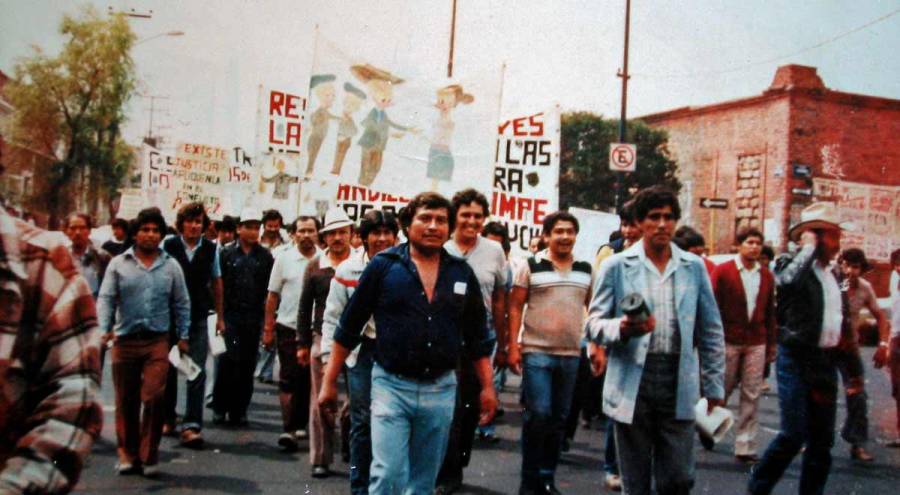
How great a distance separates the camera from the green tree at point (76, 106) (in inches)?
1395

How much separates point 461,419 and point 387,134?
4420mm

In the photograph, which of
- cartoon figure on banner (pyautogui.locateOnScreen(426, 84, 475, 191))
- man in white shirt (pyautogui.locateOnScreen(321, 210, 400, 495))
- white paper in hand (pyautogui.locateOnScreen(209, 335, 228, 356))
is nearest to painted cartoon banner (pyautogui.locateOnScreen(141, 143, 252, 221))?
cartoon figure on banner (pyautogui.locateOnScreen(426, 84, 475, 191))

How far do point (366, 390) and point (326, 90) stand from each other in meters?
5.11

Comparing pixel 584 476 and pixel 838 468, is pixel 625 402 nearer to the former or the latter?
pixel 584 476

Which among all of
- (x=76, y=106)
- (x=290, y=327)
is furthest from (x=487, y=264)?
(x=76, y=106)

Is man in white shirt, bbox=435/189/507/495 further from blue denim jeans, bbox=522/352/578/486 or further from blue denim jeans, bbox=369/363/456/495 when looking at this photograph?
blue denim jeans, bbox=369/363/456/495

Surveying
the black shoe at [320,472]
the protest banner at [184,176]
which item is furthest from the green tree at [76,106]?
the black shoe at [320,472]

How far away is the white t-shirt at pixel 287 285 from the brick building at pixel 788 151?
2165 centimetres

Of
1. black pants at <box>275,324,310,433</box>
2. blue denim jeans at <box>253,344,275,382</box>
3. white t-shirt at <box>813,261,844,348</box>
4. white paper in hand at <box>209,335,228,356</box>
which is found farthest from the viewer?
blue denim jeans at <box>253,344,275,382</box>

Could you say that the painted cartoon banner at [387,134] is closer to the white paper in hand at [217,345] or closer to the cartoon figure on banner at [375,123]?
the cartoon figure on banner at [375,123]

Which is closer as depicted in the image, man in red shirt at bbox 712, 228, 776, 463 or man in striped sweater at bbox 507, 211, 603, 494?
man in striped sweater at bbox 507, 211, 603, 494

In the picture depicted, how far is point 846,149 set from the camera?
36.0 m

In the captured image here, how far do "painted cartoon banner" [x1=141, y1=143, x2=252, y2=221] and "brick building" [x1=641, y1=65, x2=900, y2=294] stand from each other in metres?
16.1

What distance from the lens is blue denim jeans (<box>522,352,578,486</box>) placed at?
652 centimetres
